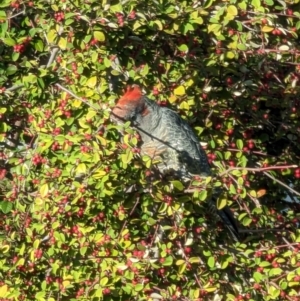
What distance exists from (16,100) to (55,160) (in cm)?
53

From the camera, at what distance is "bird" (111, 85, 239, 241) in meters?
3.44

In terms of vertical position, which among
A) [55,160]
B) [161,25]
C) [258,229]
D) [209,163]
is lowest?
[258,229]

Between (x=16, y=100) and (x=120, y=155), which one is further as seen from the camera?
(x=16, y=100)

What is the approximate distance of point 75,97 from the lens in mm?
3223

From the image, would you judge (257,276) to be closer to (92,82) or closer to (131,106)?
(131,106)

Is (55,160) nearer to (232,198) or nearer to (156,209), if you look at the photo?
(156,209)

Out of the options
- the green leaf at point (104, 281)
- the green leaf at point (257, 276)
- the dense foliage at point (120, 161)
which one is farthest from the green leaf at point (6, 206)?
the green leaf at point (257, 276)

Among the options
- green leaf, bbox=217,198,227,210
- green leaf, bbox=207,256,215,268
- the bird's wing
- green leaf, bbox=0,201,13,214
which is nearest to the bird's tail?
the bird's wing

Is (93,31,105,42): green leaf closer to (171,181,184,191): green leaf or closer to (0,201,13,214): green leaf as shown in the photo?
(171,181,184,191): green leaf

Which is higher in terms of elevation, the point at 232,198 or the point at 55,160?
the point at 55,160

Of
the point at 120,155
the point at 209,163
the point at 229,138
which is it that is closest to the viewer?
the point at 120,155

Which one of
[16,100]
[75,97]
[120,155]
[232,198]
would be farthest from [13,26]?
[232,198]

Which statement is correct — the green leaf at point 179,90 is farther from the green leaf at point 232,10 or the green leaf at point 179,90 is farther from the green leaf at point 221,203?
the green leaf at point 221,203

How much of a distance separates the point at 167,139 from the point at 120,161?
0.83 metres
